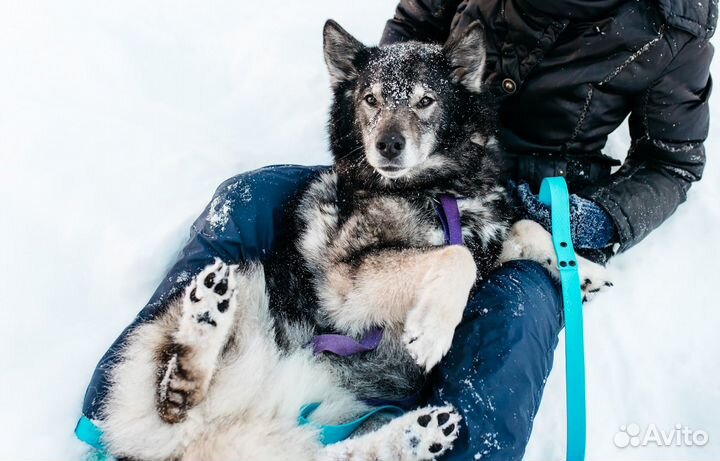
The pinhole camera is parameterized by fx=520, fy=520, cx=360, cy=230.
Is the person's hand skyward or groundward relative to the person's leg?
skyward

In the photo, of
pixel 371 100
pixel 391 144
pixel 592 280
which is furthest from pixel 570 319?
pixel 371 100

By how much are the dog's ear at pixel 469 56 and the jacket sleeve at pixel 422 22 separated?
26.9 inches

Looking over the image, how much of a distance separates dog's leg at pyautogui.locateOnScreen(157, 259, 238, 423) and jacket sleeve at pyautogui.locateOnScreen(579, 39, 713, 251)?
5.61 ft

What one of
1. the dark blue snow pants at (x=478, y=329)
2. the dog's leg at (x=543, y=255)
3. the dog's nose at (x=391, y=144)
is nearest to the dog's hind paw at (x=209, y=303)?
the dark blue snow pants at (x=478, y=329)

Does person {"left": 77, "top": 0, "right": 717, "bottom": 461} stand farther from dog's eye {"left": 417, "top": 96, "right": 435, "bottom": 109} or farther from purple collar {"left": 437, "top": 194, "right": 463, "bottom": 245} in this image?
dog's eye {"left": 417, "top": 96, "right": 435, "bottom": 109}

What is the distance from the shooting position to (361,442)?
6.30ft

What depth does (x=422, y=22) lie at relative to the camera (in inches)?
117

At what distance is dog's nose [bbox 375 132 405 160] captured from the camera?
2133mm

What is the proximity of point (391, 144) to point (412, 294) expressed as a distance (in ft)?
2.02

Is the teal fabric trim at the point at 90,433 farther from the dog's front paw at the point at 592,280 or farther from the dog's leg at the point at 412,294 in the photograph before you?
the dog's front paw at the point at 592,280

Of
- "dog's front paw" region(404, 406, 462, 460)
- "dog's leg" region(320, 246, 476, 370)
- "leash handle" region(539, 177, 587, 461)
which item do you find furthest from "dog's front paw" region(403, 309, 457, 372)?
"leash handle" region(539, 177, 587, 461)

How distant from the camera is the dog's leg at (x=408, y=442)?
188 cm

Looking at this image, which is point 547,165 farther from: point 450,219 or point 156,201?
point 156,201

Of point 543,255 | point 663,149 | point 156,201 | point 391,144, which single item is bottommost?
point 543,255
